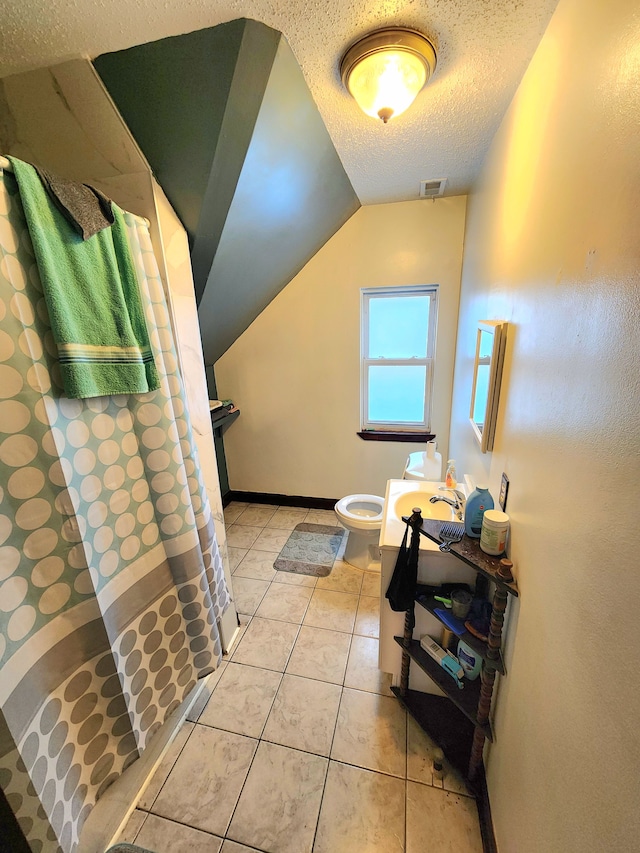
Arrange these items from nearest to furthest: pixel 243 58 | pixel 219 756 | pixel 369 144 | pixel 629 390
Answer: pixel 629 390 < pixel 243 58 < pixel 219 756 < pixel 369 144

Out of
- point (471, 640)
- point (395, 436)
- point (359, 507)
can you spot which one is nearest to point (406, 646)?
point (471, 640)

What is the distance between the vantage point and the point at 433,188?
187cm

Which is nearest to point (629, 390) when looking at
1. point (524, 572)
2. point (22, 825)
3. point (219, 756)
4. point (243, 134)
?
point (524, 572)

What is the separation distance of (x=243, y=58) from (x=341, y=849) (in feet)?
7.72

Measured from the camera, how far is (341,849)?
99 centimetres

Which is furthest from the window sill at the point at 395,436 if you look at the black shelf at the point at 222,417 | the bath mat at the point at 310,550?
the black shelf at the point at 222,417

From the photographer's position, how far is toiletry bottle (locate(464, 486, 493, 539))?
1075 mm

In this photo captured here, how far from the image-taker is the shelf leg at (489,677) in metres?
0.91

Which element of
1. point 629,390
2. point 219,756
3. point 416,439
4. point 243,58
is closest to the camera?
point 629,390

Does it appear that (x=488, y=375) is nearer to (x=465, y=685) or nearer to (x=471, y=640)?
(x=471, y=640)

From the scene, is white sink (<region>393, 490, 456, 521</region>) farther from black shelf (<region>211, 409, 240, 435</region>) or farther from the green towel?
black shelf (<region>211, 409, 240, 435</region>)

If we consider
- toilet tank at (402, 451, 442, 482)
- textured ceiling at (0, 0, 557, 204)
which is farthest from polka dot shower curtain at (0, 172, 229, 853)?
toilet tank at (402, 451, 442, 482)

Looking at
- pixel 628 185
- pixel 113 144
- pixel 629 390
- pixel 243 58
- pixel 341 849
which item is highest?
pixel 243 58

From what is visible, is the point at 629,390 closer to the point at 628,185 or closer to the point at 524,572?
the point at 628,185
